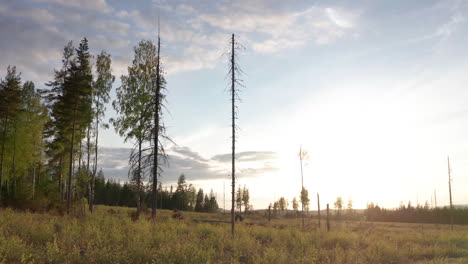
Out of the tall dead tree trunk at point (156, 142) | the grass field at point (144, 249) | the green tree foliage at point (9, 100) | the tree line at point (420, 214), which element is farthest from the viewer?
the tree line at point (420, 214)

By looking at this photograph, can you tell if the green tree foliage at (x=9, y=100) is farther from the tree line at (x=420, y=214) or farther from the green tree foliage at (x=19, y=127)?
the tree line at (x=420, y=214)

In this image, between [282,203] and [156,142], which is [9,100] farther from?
[282,203]

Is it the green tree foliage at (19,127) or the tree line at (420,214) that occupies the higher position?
the green tree foliage at (19,127)

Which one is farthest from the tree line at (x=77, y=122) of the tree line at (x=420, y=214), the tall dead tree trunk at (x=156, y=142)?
the tree line at (x=420, y=214)

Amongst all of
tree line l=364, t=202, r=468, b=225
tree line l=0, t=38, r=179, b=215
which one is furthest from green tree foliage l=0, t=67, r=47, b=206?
tree line l=364, t=202, r=468, b=225

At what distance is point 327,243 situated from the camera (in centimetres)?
1733

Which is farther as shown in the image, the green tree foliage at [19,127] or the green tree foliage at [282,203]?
the green tree foliage at [282,203]

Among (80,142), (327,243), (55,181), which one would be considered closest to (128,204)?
(55,181)

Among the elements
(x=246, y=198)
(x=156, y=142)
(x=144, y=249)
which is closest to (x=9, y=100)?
(x=156, y=142)

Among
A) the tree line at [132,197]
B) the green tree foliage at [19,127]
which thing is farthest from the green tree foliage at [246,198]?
the green tree foliage at [19,127]

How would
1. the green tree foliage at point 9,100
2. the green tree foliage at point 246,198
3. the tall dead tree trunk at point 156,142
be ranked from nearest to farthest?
the tall dead tree trunk at point 156,142 < the green tree foliage at point 9,100 < the green tree foliage at point 246,198

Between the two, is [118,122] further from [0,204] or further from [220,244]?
[220,244]

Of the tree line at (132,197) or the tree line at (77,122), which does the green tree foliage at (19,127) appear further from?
the tree line at (132,197)

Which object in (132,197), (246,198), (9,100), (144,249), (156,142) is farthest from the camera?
(246,198)
